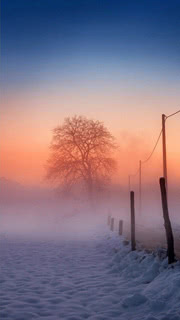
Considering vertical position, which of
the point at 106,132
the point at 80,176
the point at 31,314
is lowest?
the point at 31,314

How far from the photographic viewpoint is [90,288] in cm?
842

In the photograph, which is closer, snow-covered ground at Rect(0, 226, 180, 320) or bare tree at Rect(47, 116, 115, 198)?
snow-covered ground at Rect(0, 226, 180, 320)

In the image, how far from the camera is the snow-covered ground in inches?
251

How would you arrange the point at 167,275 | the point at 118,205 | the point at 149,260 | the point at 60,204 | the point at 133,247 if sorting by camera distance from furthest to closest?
the point at 118,205 → the point at 60,204 → the point at 133,247 → the point at 149,260 → the point at 167,275

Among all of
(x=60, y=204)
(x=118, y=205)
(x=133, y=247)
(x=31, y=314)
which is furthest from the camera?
(x=118, y=205)

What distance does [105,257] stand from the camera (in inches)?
531

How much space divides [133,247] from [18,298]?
6332 millimetres

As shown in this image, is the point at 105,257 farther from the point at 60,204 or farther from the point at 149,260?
the point at 60,204

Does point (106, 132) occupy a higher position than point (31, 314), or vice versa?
point (106, 132)

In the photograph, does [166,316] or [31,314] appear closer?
[166,316]

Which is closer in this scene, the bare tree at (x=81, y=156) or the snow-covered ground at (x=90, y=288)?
the snow-covered ground at (x=90, y=288)

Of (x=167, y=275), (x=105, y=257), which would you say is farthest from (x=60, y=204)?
(x=167, y=275)

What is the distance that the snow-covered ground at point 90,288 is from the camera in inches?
251

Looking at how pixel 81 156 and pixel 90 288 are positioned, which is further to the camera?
pixel 81 156
